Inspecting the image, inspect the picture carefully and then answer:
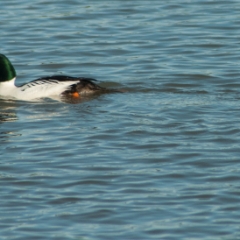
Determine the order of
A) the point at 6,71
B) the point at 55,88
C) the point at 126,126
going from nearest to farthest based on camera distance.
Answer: the point at 126,126, the point at 55,88, the point at 6,71

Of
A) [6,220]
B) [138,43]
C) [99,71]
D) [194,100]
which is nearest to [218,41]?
[138,43]

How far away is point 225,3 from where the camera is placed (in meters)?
17.3

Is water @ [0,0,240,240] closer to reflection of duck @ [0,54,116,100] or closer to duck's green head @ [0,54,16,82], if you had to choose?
reflection of duck @ [0,54,116,100]

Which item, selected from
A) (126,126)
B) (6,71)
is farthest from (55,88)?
(126,126)

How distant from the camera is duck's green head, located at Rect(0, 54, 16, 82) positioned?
509 inches

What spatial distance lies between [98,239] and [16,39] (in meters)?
8.76

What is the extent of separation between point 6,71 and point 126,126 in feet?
9.59

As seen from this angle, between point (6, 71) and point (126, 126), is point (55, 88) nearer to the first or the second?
point (6, 71)

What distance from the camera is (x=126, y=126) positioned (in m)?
10.8

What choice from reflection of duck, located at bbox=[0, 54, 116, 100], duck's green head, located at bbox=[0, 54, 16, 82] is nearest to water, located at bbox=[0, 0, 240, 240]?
reflection of duck, located at bbox=[0, 54, 116, 100]

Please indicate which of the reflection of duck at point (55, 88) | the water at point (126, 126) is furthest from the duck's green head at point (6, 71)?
the water at point (126, 126)

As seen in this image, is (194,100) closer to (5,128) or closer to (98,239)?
(5,128)

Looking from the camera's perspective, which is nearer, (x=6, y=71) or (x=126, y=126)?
(x=126, y=126)

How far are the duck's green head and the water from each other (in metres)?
0.58
